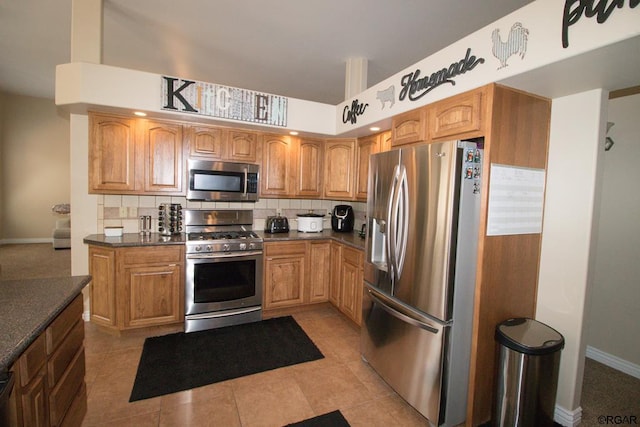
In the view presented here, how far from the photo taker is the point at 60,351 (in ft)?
4.56

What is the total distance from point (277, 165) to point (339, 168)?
0.78 meters

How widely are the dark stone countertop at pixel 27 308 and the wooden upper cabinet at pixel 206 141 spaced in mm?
1841

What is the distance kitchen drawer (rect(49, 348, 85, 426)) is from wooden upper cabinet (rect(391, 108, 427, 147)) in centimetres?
255

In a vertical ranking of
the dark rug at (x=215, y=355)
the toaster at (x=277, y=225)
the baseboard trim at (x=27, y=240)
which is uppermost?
the toaster at (x=277, y=225)

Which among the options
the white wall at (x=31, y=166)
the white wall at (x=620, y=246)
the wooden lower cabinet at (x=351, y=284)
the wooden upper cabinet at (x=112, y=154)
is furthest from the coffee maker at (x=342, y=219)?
the white wall at (x=31, y=166)

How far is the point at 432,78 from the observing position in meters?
2.09

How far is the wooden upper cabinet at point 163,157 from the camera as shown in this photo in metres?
3.02

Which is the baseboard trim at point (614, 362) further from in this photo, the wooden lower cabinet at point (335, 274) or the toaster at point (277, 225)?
the toaster at point (277, 225)

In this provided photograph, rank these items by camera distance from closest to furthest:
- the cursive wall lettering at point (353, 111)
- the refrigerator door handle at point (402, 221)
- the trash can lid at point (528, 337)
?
1. the trash can lid at point (528, 337)
2. the refrigerator door handle at point (402, 221)
3. the cursive wall lettering at point (353, 111)

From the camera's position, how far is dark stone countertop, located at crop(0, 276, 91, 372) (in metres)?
0.98

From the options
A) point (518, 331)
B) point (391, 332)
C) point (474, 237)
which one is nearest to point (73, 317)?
point (391, 332)

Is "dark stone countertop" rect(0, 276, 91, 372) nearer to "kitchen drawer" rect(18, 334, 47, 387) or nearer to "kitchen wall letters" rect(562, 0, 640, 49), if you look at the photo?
"kitchen drawer" rect(18, 334, 47, 387)

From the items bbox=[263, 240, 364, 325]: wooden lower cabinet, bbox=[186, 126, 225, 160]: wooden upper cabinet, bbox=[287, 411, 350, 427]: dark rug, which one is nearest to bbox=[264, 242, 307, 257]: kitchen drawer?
bbox=[263, 240, 364, 325]: wooden lower cabinet

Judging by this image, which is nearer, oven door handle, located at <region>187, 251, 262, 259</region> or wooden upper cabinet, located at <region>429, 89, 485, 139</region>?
wooden upper cabinet, located at <region>429, 89, 485, 139</region>
